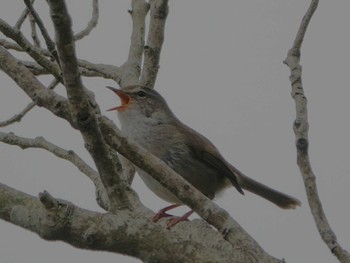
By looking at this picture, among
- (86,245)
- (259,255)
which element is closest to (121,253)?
(86,245)

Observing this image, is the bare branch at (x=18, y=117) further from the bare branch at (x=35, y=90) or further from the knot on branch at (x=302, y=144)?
the knot on branch at (x=302, y=144)

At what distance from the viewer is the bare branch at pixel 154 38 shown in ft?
19.3

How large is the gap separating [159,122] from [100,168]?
3.43 m

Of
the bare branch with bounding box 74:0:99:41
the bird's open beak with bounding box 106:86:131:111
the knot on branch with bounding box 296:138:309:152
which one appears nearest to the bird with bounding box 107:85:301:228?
the bird's open beak with bounding box 106:86:131:111

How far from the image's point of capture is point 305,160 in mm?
3332

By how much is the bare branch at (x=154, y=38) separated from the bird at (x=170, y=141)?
0.21 metres

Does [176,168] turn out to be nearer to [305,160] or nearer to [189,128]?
[189,128]

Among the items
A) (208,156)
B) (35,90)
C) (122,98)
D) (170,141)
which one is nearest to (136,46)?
(122,98)

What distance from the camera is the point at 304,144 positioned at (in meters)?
3.35

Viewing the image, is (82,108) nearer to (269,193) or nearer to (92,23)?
(92,23)

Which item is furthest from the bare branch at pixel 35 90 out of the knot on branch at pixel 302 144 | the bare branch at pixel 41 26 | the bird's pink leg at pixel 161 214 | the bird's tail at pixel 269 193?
the bird's tail at pixel 269 193

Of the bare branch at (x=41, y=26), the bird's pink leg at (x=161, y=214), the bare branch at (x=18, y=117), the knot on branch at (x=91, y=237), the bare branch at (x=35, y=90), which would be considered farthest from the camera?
the bare branch at (x=18, y=117)

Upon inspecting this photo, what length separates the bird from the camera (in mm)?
6164

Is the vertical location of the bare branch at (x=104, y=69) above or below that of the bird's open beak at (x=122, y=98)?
above
